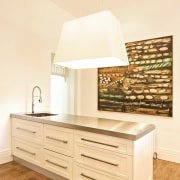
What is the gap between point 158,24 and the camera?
319 cm

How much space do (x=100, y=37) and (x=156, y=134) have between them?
91.5 inches

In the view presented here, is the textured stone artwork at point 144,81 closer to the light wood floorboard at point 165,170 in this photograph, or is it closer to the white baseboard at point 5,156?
the light wood floorboard at point 165,170

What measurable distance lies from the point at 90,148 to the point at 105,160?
0.21 m

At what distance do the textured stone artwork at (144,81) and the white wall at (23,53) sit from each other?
54.6 inches

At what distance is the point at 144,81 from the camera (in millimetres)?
3318

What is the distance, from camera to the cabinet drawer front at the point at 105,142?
1612 mm

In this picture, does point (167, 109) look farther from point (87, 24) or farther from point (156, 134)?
point (87, 24)

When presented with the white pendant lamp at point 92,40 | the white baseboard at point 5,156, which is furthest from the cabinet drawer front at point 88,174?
the white baseboard at point 5,156

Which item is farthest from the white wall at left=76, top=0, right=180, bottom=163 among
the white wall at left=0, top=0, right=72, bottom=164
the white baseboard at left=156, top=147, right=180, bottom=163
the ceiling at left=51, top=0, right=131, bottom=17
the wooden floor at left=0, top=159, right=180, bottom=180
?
the white wall at left=0, top=0, right=72, bottom=164

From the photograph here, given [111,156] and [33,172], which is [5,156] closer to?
[33,172]

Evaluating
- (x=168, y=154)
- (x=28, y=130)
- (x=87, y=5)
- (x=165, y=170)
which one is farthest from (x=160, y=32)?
(x=28, y=130)

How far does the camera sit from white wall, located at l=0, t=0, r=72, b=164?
9.34 feet

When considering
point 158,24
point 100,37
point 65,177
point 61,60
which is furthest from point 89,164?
point 158,24

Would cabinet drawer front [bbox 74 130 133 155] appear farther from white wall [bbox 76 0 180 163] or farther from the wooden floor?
white wall [bbox 76 0 180 163]
